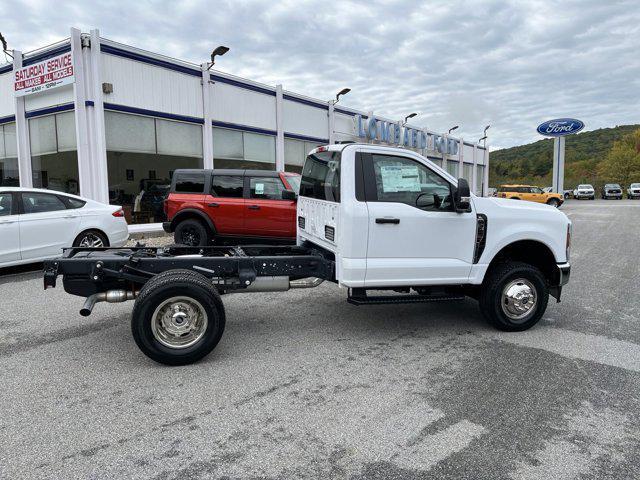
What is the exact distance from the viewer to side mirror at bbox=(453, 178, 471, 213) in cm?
471

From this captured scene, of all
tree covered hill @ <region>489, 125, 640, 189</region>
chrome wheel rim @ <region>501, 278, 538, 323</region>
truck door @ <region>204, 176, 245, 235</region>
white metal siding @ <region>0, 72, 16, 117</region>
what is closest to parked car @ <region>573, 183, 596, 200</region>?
tree covered hill @ <region>489, 125, 640, 189</region>

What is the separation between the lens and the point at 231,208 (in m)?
10.6

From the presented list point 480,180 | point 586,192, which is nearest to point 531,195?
point 480,180

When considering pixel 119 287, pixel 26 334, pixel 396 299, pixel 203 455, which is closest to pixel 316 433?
pixel 203 455

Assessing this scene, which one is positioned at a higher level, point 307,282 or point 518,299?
point 307,282

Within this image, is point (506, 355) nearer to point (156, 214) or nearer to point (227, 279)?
point (227, 279)

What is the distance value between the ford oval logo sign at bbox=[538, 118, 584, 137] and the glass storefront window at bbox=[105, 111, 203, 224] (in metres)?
33.8

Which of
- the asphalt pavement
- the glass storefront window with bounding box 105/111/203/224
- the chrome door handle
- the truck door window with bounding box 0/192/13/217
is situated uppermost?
the glass storefront window with bounding box 105/111/203/224

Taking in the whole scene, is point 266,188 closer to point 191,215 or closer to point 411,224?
point 191,215

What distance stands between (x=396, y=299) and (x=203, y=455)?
2589mm

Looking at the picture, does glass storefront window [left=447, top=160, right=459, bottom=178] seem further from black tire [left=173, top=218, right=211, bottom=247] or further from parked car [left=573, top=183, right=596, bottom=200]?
black tire [left=173, top=218, right=211, bottom=247]

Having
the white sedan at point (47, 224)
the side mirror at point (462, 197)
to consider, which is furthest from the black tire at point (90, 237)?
the side mirror at point (462, 197)

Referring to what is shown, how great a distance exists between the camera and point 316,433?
317 centimetres

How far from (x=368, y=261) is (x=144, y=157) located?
483 inches
